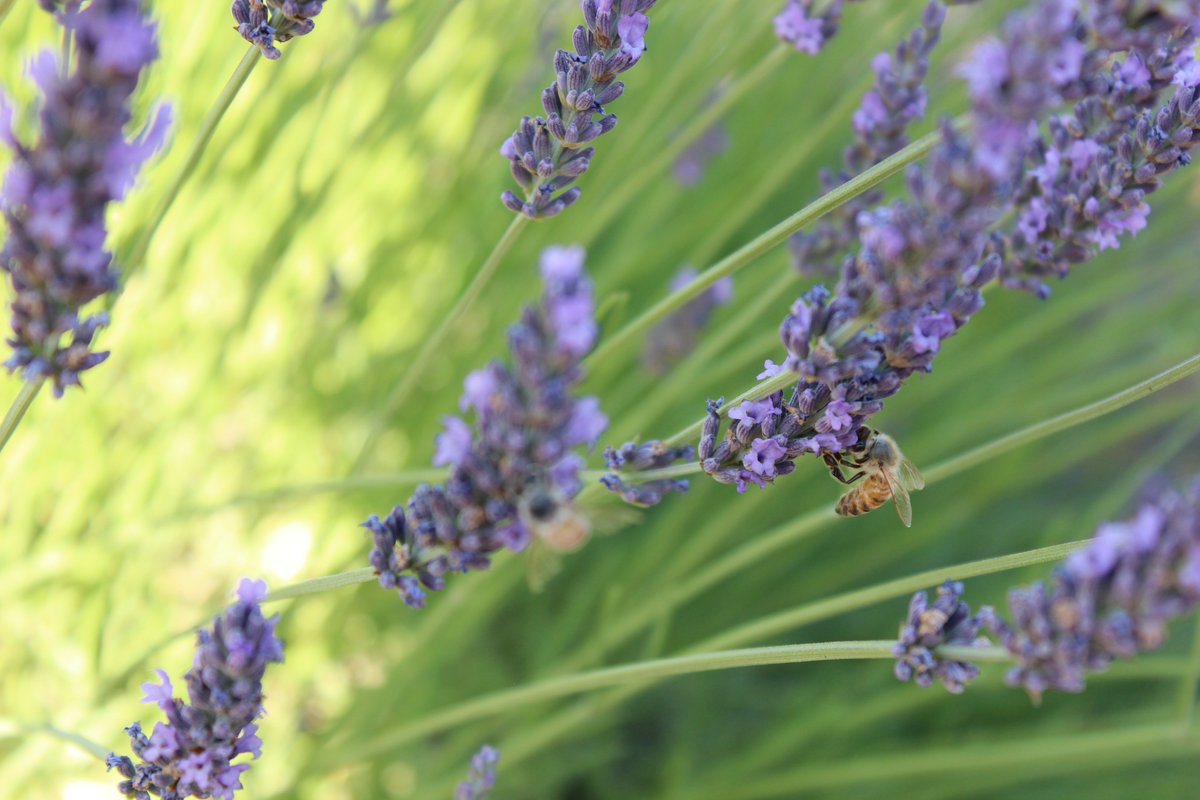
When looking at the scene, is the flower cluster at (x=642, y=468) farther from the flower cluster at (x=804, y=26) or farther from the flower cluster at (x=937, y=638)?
the flower cluster at (x=804, y=26)

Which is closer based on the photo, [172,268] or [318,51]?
[172,268]

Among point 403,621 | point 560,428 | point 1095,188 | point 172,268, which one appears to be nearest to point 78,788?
point 403,621

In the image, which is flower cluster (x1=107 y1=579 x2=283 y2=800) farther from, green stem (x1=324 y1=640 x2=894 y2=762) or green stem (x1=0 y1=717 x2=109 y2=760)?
green stem (x1=324 y1=640 x2=894 y2=762)

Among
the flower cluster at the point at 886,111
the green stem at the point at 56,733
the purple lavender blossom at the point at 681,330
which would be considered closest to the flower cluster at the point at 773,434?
the flower cluster at the point at 886,111

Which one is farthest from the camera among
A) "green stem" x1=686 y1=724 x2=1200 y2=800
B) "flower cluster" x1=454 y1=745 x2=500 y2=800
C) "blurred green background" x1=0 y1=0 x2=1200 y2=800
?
"blurred green background" x1=0 y1=0 x2=1200 y2=800

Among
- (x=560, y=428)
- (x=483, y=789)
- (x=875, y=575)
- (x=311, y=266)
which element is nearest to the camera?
(x=560, y=428)

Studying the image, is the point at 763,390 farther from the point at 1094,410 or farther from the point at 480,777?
the point at 480,777

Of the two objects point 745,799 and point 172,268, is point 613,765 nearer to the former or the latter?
point 745,799

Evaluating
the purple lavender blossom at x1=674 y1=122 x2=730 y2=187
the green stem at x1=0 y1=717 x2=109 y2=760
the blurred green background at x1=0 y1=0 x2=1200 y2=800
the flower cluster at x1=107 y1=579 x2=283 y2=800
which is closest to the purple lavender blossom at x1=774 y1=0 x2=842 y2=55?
the blurred green background at x1=0 y1=0 x2=1200 y2=800
